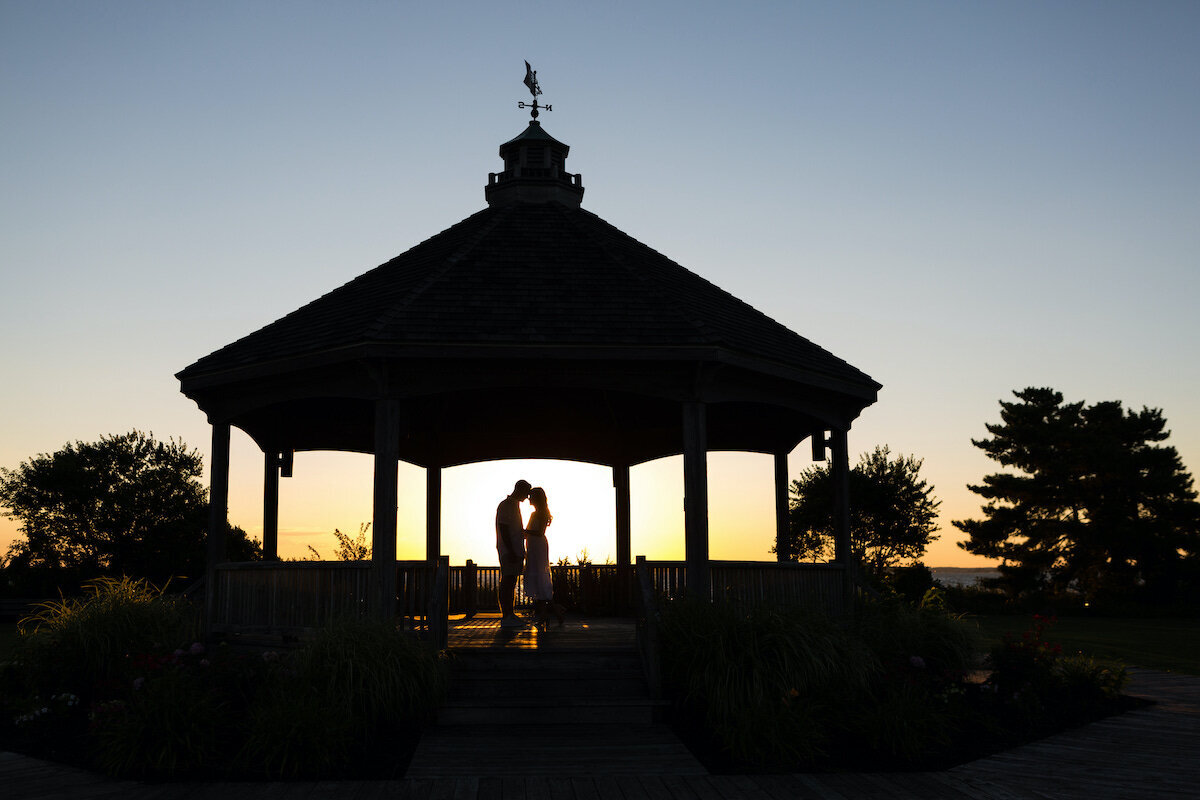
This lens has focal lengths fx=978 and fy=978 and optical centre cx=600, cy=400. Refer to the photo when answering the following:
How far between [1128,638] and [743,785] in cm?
2327

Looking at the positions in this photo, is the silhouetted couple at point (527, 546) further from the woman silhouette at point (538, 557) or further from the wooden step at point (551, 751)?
the wooden step at point (551, 751)

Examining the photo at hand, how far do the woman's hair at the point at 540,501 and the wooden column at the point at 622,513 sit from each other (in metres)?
4.39

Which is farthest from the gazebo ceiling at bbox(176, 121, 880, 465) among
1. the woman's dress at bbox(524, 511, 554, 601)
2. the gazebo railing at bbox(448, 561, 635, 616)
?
the gazebo railing at bbox(448, 561, 635, 616)

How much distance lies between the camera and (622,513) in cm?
1852

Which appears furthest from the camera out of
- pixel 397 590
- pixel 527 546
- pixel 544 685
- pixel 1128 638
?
pixel 1128 638

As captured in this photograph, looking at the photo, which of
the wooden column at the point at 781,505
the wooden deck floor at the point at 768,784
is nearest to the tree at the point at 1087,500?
the wooden column at the point at 781,505

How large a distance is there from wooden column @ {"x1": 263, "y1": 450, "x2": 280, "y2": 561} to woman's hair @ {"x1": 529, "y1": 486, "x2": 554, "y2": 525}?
468 cm

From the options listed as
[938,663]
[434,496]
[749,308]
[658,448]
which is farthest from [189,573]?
[938,663]

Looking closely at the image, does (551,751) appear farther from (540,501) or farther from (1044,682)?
(1044,682)

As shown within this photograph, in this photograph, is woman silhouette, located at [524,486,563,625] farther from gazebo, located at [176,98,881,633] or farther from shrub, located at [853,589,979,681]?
shrub, located at [853,589,979,681]

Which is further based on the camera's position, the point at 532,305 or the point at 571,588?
the point at 571,588

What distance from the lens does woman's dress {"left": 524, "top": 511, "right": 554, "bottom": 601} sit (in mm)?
14039

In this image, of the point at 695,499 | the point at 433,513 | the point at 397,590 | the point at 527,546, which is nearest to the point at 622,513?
the point at 433,513

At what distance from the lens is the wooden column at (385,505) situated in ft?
38.8
